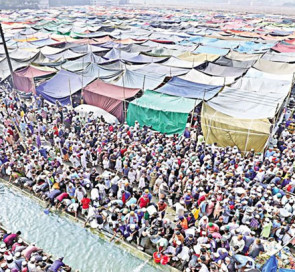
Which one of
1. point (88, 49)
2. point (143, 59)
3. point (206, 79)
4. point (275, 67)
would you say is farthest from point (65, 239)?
point (88, 49)

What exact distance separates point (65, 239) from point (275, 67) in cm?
1798

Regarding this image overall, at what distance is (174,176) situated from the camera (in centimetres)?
994

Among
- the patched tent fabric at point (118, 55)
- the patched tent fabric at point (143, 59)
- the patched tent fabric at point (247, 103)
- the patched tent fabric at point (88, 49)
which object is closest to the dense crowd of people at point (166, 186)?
the patched tent fabric at point (247, 103)

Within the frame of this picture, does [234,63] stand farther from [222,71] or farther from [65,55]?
[65,55]

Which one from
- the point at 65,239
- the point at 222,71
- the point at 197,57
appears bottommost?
the point at 65,239

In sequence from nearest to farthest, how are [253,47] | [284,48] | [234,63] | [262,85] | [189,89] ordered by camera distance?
1. [189,89]
2. [262,85]
3. [234,63]
4. [284,48]
5. [253,47]

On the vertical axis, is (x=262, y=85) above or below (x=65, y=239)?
A: above

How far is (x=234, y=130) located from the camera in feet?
39.4

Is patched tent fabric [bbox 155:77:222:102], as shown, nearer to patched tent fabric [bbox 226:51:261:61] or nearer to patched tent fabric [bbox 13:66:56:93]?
patched tent fabric [bbox 13:66:56:93]

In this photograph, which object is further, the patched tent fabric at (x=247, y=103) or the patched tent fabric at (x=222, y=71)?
the patched tent fabric at (x=222, y=71)

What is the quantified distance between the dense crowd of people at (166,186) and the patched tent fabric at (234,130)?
0.47 metres

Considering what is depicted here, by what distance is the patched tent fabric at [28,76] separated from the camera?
58.6 ft

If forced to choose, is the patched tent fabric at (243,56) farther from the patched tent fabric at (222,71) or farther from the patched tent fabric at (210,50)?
the patched tent fabric at (222,71)

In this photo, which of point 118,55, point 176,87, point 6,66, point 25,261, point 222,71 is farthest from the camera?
point 118,55
